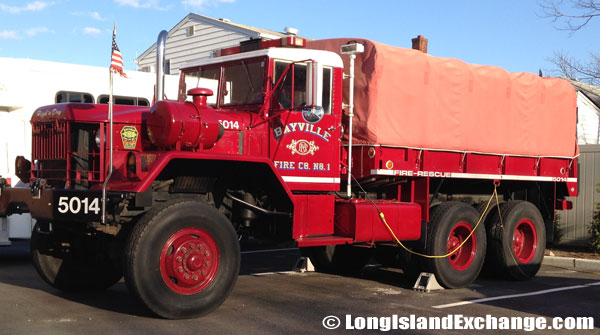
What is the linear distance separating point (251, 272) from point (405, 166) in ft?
10.3

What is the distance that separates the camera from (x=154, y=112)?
733 cm

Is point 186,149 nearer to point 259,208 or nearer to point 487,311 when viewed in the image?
point 259,208

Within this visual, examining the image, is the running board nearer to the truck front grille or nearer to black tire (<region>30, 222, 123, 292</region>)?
black tire (<region>30, 222, 123, 292</region>)

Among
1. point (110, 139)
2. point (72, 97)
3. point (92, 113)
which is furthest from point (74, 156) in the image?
point (72, 97)

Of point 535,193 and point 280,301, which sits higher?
point 535,193

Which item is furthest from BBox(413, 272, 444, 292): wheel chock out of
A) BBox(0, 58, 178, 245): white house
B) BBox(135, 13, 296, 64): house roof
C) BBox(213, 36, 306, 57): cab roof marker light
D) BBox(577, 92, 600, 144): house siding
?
BBox(577, 92, 600, 144): house siding

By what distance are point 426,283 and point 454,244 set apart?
91cm

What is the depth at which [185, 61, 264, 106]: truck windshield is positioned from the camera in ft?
27.8

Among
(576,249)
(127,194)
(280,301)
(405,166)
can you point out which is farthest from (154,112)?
(576,249)

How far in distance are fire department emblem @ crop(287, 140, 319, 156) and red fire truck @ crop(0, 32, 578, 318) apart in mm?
19

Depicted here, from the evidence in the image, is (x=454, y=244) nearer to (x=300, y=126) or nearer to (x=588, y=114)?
(x=300, y=126)

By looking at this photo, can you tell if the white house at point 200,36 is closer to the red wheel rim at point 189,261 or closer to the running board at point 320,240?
the running board at point 320,240

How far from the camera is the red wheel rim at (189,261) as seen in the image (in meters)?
6.93

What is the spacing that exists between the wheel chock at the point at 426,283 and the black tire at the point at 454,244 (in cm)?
8
